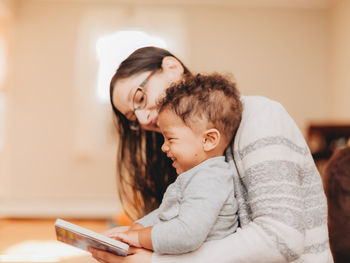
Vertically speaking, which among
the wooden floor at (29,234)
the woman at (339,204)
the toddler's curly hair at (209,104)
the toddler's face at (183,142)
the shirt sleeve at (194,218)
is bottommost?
the wooden floor at (29,234)

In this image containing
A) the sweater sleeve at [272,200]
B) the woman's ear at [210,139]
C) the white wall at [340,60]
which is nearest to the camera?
the sweater sleeve at [272,200]

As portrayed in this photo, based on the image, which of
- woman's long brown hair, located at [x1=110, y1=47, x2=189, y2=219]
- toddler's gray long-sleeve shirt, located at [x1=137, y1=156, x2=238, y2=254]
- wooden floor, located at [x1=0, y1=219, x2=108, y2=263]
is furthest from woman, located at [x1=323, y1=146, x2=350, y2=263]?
wooden floor, located at [x1=0, y1=219, x2=108, y2=263]

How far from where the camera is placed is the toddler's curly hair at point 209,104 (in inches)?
33.1

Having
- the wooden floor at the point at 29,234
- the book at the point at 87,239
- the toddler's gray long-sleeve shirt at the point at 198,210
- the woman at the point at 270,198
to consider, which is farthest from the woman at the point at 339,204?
the wooden floor at the point at 29,234

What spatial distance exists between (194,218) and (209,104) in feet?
0.89

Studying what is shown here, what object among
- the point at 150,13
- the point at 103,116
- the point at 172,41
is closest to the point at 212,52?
the point at 172,41

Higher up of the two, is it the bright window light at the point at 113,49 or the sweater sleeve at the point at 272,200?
the bright window light at the point at 113,49

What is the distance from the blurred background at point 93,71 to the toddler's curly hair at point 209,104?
3.03 meters

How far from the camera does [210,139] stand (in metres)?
0.85

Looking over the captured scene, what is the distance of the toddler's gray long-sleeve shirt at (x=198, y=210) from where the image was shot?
0.75 metres

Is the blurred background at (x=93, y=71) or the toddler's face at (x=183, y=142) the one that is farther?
the blurred background at (x=93, y=71)

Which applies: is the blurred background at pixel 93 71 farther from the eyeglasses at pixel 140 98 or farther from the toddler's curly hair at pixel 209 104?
the toddler's curly hair at pixel 209 104

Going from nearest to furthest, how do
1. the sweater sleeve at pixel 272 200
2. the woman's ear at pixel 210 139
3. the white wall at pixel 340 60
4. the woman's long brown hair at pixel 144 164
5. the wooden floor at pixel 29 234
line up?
the sweater sleeve at pixel 272 200, the woman's ear at pixel 210 139, the woman's long brown hair at pixel 144 164, the wooden floor at pixel 29 234, the white wall at pixel 340 60

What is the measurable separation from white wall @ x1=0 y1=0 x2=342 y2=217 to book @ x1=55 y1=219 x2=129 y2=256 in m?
3.02
